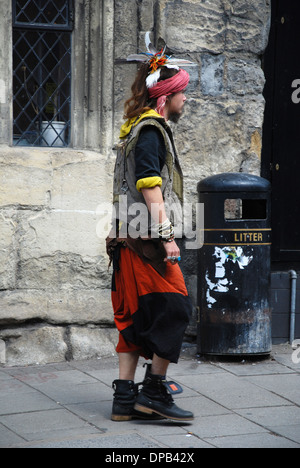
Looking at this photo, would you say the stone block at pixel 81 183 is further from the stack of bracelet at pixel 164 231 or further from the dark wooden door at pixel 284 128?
the stack of bracelet at pixel 164 231

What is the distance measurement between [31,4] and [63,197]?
1.45 meters

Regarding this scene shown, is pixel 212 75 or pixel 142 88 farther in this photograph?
pixel 212 75

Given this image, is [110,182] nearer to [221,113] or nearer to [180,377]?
[221,113]

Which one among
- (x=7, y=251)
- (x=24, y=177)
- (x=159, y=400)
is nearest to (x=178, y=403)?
(x=159, y=400)

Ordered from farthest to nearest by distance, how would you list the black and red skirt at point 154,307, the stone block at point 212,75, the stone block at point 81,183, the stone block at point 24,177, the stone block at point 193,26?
the stone block at point 212,75 → the stone block at point 193,26 → the stone block at point 81,183 → the stone block at point 24,177 → the black and red skirt at point 154,307

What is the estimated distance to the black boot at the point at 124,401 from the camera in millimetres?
4254

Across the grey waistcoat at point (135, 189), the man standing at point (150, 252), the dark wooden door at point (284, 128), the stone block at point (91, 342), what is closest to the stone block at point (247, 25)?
the dark wooden door at point (284, 128)

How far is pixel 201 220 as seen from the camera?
5652 millimetres

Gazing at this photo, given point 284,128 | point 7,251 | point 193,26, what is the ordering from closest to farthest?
point 7,251 → point 193,26 → point 284,128

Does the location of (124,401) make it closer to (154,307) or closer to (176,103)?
(154,307)

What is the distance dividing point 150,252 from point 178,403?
101 cm

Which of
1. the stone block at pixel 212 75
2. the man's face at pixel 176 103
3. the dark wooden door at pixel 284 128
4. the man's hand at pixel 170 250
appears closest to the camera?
the man's hand at pixel 170 250

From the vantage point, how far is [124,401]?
14.0 feet

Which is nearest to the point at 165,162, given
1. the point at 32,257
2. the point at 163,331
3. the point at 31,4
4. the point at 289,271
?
the point at 163,331
